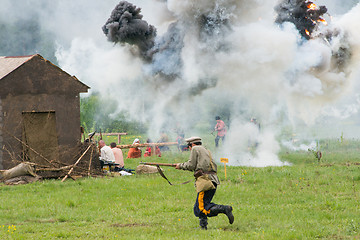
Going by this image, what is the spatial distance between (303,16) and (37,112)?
1332 centimetres

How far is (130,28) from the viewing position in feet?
79.3

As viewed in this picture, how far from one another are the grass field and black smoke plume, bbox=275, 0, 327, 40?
307 inches

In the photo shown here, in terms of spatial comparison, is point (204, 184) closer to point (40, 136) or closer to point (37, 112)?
point (40, 136)

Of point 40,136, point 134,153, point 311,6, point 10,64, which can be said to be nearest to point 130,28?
point 134,153

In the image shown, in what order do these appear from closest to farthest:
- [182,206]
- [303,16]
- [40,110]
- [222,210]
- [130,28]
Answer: [222,210] → [182,206] → [40,110] → [303,16] → [130,28]

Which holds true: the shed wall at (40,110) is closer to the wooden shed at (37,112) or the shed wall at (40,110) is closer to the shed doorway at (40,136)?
the wooden shed at (37,112)

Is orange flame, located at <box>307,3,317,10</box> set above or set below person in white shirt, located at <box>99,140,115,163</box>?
above

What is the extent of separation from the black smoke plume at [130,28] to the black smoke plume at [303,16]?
635 cm

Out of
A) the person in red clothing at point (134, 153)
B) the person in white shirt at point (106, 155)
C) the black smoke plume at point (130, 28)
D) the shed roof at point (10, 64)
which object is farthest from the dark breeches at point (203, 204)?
the black smoke plume at point (130, 28)

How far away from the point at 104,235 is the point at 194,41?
52.2ft

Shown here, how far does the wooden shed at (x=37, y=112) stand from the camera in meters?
17.0

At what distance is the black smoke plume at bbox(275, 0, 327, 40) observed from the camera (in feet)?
78.0

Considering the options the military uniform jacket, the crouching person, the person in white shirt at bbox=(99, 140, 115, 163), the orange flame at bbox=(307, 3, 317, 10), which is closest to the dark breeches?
the crouching person

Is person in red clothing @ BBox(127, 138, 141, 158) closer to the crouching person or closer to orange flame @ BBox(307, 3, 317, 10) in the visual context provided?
orange flame @ BBox(307, 3, 317, 10)
